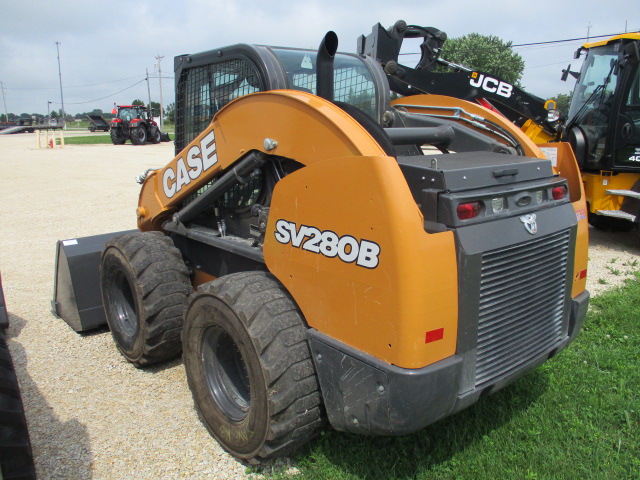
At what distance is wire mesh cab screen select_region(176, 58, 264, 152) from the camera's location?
3229 mm

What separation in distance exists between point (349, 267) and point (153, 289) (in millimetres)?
A: 1686

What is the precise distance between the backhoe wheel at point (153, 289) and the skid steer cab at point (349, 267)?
0.01 m

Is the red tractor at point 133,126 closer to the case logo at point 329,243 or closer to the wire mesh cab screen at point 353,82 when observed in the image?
the wire mesh cab screen at point 353,82

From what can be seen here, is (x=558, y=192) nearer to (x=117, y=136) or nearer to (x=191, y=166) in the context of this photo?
(x=191, y=166)

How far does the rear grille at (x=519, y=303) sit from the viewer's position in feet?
7.18

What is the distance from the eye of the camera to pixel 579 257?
9.25 feet

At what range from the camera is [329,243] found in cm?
220

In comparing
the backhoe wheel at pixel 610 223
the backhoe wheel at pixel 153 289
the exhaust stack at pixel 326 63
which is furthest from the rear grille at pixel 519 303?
the backhoe wheel at pixel 610 223

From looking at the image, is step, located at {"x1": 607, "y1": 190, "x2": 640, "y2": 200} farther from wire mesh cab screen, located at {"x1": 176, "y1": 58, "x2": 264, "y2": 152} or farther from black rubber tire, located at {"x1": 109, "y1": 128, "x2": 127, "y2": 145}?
black rubber tire, located at {"x1": 109, "y1": 128, "x2": 127, "y2": 145}

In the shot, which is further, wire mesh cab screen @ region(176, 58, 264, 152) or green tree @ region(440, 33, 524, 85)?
green tree @ region(440, 33, 524, 85)

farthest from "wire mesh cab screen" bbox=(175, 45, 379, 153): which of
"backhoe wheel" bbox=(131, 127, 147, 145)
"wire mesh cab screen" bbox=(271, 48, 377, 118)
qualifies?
"backhoe wheel" bbox=(131, 127, 147, 145)

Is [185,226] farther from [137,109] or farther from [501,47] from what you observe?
[501,47]

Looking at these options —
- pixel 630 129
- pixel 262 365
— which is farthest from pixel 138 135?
pixel 262 365

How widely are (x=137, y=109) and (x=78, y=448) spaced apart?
103ft
